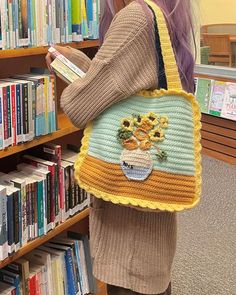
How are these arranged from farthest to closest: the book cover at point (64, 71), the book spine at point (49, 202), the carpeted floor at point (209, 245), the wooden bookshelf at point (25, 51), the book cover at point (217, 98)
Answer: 1. the book cover at point (217, 98)
2. the carpeted floor at point (209, 245)
3. the book spine at point (49, 202)
4. the wooden bookshelf at point (25, 51)
5. the book cover at point (64, 71)

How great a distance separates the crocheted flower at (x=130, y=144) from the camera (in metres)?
1.14

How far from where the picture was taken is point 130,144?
1.14 m

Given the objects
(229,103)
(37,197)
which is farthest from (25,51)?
(229,103)

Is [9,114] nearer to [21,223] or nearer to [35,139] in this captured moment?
[35,139]

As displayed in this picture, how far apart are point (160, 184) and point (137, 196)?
2.5 inches

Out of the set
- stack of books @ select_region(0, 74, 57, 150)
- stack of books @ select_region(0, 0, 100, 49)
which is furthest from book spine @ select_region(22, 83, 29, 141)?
stack of books @ select_region(0, 0, 100, 49)

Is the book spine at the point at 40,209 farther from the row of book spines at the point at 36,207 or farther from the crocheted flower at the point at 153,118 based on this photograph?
the crocheted flower at the point at 153,118

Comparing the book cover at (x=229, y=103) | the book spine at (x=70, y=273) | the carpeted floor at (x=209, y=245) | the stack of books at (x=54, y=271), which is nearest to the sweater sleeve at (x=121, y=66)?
the stack of books at (x=54, y=271)

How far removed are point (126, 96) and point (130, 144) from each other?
0.11 m

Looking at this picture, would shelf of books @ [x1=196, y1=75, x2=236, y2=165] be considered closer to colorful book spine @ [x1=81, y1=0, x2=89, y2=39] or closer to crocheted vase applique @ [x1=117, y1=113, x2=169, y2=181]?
colorful book spine @ [x1=81, y1=0, x2=89, y2=39]

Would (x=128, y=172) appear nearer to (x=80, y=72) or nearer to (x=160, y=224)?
(x=160, y=224)

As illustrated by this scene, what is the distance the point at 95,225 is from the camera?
1.27 meters

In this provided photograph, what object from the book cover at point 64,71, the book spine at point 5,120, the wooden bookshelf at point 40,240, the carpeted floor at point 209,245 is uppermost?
the book cover at point 64,71

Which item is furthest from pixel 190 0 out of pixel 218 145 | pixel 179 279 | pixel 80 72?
pixel 218 145
